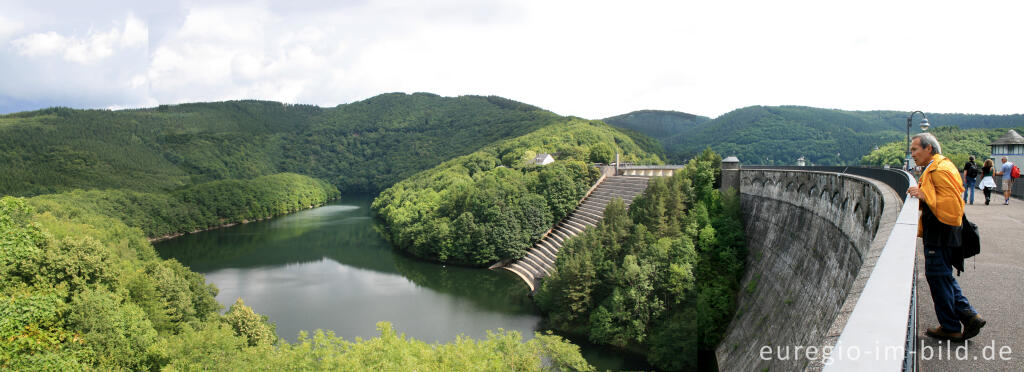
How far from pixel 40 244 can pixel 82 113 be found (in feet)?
537

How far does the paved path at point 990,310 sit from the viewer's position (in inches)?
185

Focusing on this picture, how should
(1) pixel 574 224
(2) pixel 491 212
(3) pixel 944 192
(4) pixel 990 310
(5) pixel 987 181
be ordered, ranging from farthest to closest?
(1) pixel 574 224
(2) pixel 491 212
(5) pixel 987 181
(4) pixel 990 310
(3) pixel 944 192

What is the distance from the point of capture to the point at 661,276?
2602cm

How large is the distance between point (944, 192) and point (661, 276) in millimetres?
22196

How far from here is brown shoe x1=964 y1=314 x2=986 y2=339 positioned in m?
4.72

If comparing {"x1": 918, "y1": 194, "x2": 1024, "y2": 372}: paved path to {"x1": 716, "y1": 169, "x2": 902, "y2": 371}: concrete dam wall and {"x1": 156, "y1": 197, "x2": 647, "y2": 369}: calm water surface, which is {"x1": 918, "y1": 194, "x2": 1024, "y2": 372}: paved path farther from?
{"x1": 156, "y1": 197, "x2": 647, "y2": 369}: calm water surface

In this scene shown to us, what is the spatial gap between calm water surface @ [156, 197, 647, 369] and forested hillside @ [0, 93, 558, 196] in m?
42.7

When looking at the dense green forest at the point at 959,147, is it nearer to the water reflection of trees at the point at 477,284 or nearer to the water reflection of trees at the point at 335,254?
the water reflection of trees at the point at 477,284

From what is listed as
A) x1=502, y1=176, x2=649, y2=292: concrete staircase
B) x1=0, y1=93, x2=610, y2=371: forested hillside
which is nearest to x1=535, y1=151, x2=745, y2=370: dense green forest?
x1=0, y1=93, x2=610, y2=371: forested hillside

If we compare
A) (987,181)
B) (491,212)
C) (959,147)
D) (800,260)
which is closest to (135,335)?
(800,260)

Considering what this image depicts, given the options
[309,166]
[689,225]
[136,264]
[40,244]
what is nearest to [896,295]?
[689,225]

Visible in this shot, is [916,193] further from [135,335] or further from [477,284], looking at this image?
[477,284]

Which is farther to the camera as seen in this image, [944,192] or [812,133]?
[812,133]

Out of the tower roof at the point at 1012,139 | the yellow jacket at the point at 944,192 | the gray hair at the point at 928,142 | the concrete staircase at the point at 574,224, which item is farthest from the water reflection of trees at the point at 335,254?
the yellow jacket at the point at 944,192
